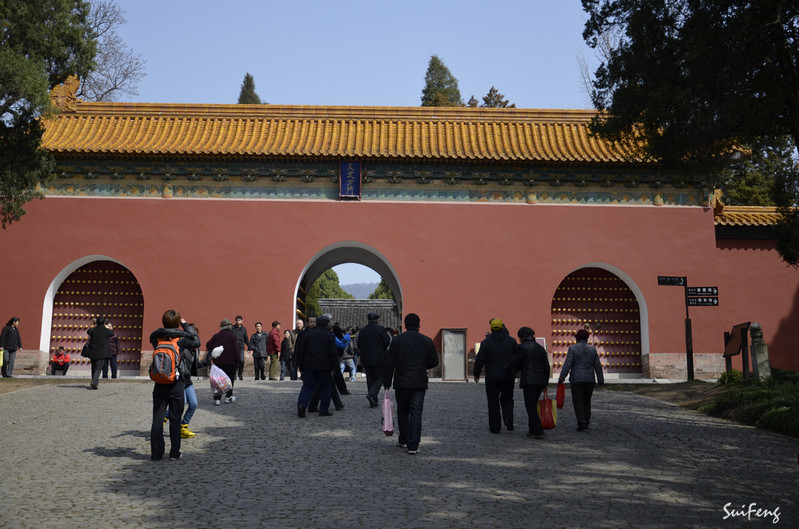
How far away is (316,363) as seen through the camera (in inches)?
A: 379

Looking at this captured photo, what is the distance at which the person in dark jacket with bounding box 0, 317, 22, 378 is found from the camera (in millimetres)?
15070

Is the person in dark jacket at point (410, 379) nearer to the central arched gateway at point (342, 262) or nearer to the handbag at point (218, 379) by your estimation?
the handbag at point (218, 379)

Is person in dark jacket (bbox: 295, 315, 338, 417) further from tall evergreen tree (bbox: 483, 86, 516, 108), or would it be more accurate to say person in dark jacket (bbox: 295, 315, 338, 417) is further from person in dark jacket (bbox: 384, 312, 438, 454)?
tall evergreen tree (bbox: 483, 86, 516, 108)

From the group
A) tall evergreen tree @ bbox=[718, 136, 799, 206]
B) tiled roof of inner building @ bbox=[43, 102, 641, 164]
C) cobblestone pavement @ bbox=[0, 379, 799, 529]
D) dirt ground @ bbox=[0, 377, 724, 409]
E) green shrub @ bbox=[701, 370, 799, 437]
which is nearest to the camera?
cobblestone pavement @ bbox=[0, 379, 799, 529]

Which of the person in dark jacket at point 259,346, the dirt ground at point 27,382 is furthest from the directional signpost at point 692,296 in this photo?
the dirt ground at point 27,382

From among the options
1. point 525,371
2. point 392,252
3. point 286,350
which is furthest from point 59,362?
point 525,371

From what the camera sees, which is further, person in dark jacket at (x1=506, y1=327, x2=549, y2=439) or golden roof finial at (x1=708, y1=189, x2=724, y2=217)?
golden roof finial at (x1=708, y1=189, x2=724, y2=217)

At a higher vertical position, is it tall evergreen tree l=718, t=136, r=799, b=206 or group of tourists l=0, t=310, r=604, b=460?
tall evergreen tree l=718, t=136, r=799, b=206

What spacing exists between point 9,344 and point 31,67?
6.36 metres

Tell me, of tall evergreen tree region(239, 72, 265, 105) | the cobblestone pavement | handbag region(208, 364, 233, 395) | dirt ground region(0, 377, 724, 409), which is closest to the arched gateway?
dirt ground region(0, 377, 724, 409)

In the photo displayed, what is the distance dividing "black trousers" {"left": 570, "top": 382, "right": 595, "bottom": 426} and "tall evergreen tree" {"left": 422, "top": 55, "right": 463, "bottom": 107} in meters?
27.3

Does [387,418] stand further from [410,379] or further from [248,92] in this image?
[248,92]

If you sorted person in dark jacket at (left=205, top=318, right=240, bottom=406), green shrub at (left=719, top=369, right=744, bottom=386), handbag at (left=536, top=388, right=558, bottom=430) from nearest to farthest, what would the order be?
handbag at (left=536, top=388, right=558, bottom=430) < person in dark jacket at (left=205, top=318, right=240, bottom=406) < green shrub at (left=719, top=369, right=744, bottom=386)

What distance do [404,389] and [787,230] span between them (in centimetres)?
581
